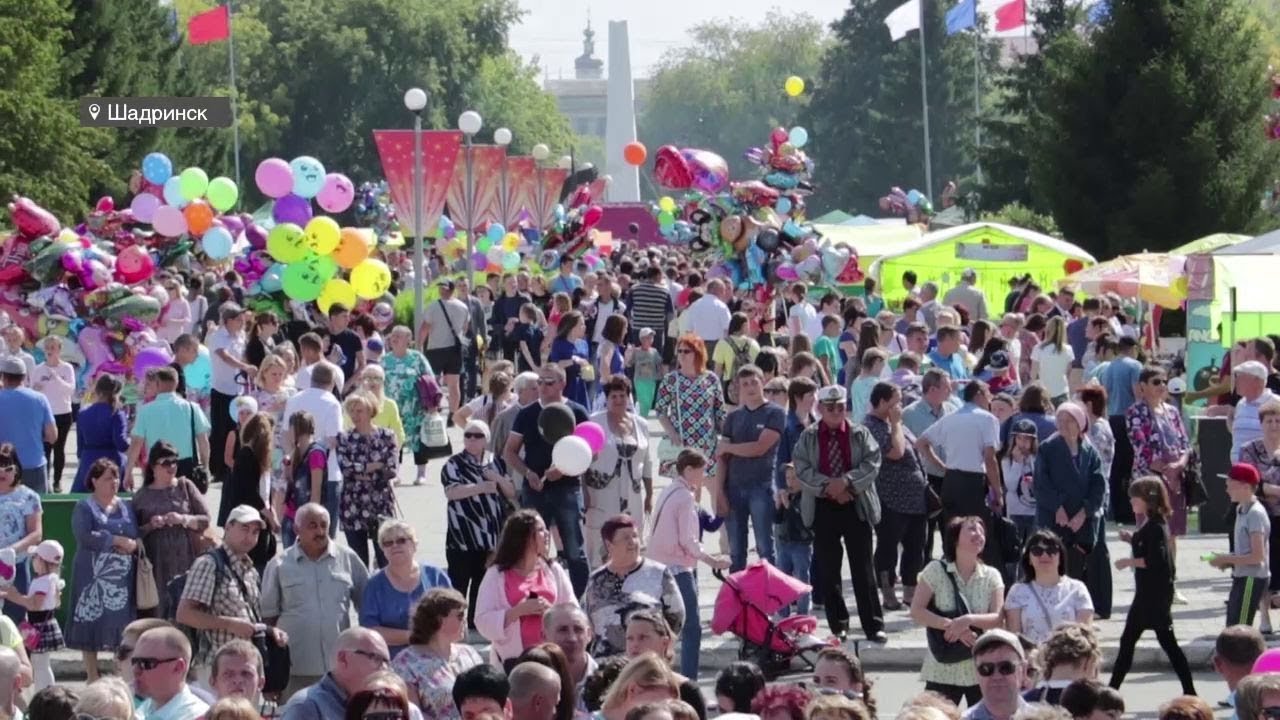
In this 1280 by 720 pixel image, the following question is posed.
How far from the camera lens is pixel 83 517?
474 inches

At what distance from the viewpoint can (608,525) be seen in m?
10.8

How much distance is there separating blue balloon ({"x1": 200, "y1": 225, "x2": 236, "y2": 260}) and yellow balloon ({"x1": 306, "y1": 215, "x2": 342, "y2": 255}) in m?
3.36

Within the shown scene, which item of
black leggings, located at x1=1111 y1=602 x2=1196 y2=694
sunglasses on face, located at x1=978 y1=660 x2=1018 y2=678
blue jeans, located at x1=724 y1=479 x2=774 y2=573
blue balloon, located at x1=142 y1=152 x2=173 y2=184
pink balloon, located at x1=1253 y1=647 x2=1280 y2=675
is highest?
blue balloon, located at x1=142 y1=152 x2=173 y2=184

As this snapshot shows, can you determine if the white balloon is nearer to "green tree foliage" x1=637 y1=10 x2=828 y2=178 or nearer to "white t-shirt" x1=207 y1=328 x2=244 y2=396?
"white t-shirt" x1=207 y1=328 x2=244 y2=396

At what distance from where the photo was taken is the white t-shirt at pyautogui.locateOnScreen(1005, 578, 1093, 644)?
10586mm

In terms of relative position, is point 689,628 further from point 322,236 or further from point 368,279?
point 368,279

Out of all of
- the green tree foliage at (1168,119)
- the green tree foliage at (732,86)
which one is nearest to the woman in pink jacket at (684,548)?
the green tree foliage at (1168,119)

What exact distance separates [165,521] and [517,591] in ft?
7.87

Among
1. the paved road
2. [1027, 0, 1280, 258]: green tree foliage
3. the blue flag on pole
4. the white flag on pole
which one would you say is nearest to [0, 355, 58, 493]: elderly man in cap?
the paved road

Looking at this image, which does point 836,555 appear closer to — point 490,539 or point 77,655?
point 490,539

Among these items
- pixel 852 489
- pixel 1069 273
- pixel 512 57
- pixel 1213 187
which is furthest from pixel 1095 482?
pixel 512 57

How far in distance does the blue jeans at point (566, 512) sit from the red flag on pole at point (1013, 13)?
46.3 metres

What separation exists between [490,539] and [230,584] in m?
3.23

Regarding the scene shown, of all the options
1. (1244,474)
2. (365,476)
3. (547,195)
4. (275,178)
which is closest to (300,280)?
(275,178)
